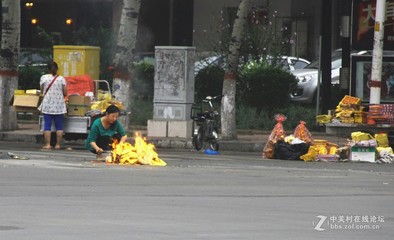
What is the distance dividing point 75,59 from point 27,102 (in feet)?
6.87

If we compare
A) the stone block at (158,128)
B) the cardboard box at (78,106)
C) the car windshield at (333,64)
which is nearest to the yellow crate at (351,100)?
the stone block at (158,128)

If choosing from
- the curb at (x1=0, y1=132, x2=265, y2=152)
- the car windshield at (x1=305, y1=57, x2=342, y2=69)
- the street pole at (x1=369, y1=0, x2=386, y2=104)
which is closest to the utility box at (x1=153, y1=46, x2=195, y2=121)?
the curb at (x1=0, y1=132, x2=265, y2=152)

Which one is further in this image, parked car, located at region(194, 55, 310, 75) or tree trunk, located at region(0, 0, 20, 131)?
parked car, located at region(194, 55, 310, 75)

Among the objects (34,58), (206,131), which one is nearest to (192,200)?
(206,131)

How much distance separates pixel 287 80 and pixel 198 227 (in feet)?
58.8

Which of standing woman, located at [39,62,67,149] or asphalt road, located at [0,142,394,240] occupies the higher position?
standing woman, located at [39,62,67,149]

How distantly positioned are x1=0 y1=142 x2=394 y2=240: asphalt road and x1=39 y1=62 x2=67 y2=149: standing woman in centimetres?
272

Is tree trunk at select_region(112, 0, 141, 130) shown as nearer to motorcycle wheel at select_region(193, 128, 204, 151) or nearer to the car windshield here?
motorcycle wheel at select_region(193, 128, 204, 151)

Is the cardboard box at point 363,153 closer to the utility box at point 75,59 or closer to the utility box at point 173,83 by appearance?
the utility box at point 173,83

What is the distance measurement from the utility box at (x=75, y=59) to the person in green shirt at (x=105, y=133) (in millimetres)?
6362

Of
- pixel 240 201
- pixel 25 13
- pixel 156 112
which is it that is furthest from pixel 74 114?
pixel 25 13

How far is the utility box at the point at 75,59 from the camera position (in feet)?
84.2

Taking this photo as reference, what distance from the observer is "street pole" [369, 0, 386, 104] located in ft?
78.2

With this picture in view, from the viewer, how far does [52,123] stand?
23.4 meters
